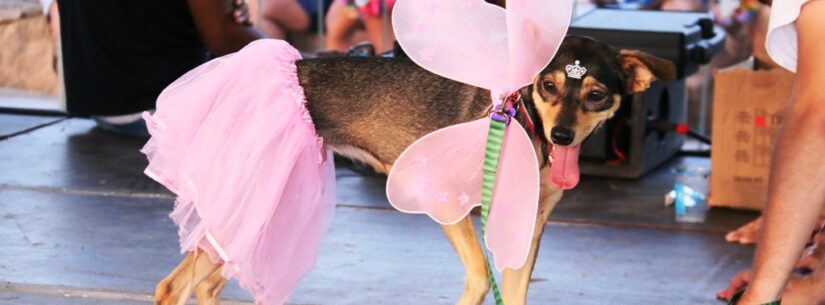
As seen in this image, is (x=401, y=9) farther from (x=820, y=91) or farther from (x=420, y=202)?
(x=820, y=91)

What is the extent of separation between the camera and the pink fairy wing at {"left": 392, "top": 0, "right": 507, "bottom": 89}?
3256 mm

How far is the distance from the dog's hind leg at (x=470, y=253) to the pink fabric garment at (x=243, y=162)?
40 cm

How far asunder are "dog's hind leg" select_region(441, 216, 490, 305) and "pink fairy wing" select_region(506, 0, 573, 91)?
57 centimetres

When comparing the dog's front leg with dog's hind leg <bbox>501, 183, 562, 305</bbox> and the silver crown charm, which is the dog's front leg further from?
the silver crown charm

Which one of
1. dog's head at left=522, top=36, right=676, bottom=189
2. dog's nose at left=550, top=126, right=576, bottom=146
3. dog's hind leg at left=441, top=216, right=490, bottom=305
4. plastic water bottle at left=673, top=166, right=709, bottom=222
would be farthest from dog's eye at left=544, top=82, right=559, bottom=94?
plastic water bottle at left=673, top=166, right=709, bottom=222

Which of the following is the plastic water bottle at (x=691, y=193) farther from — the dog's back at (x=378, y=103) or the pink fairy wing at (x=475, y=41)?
the pink fairy wing at (x=475, y=41)

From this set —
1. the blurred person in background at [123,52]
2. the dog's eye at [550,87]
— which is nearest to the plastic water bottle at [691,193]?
the dog's eye at [550,87]

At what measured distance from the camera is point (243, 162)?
3.36 m

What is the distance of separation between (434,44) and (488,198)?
0.43m

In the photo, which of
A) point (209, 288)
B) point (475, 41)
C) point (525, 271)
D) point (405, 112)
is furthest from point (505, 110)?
point (209, 288)

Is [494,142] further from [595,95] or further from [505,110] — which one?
[595,95]

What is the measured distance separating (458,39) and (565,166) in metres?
0.45

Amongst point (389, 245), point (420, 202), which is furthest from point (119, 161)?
point (420, 202)

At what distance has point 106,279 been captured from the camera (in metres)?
4.32
